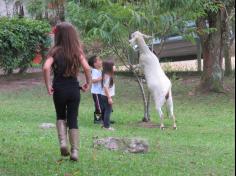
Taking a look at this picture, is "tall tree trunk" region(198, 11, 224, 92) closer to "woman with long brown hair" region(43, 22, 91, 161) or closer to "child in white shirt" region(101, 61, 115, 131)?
"child in white shirt" region(101, 61, 115, 131)

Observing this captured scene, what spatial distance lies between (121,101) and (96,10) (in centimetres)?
504

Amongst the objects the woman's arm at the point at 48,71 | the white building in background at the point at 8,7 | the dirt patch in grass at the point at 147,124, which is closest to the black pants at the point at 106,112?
the dirt patch in grass at the point at 147,124

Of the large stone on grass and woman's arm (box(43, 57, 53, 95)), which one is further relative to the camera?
the large stone on grass

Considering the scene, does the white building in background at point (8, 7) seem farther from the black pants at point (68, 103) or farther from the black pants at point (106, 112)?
the black pants at point (68, 103)

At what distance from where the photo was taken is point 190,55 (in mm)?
23688

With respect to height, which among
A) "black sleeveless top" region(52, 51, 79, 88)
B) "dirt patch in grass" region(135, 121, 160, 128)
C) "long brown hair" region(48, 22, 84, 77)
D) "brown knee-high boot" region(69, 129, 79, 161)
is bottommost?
"dirt patch in grass" region(135, 121, 160, 128)

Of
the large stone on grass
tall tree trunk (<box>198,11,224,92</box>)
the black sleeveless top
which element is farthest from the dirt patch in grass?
tall tree trunk (<box>198,11,224,92</box>)

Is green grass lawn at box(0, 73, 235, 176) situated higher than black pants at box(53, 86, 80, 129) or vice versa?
black pants at box(53, 86, 80, 129)

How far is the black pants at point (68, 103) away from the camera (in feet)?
22.7

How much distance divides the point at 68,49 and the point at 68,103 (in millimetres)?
600

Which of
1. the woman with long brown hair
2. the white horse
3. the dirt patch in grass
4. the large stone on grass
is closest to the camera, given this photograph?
the woman with long brown hair

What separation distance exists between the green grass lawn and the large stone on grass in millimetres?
113

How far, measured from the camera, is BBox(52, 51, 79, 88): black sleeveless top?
690 cm

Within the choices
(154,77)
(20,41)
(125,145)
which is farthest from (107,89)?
(20,41)
